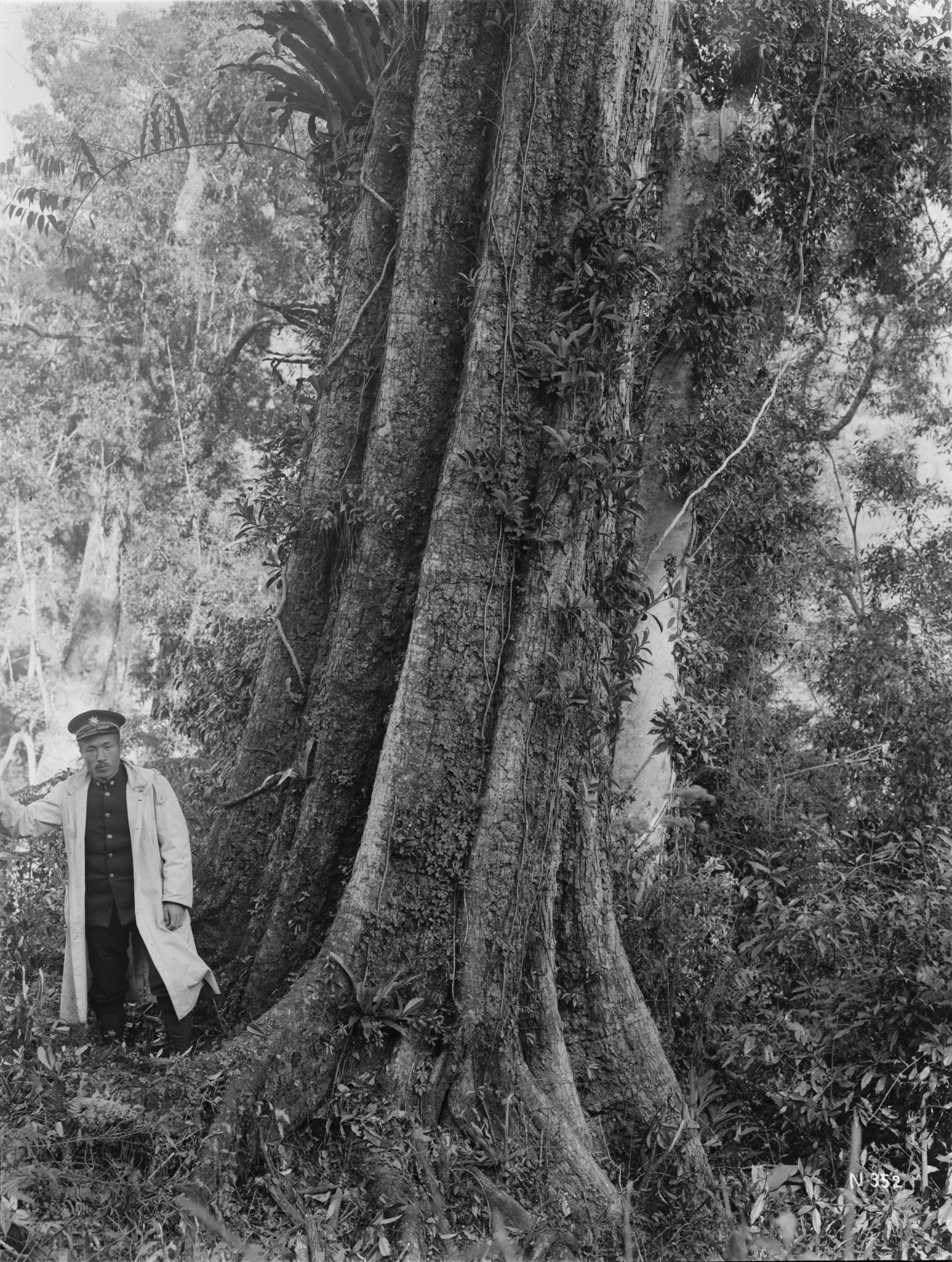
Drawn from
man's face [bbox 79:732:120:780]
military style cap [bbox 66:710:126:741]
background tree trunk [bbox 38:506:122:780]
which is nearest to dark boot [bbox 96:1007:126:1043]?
man's face [bbox 79:732:120:780]

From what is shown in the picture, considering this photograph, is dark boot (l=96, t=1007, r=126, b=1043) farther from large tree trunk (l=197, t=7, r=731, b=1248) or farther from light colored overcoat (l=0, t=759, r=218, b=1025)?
large tree trunk (l=197, t=7, r=731, b=1248)

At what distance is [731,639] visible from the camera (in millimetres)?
11641

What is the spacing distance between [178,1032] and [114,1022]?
407 millimetres

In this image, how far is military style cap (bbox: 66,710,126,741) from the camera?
4.72 m

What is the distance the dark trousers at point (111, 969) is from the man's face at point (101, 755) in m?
0.59

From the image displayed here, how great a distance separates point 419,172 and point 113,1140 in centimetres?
385

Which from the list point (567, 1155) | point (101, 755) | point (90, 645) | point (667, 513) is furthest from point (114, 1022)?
point (90, 645)

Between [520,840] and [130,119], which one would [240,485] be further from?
[520,840]

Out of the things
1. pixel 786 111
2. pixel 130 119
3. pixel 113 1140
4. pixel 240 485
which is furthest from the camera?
pixel 130 119

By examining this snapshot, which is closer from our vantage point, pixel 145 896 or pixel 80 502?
pixel 145 896

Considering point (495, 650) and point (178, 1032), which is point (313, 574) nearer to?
point (495, 650)

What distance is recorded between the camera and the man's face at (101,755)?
4.72m

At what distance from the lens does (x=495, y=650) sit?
4328 millimetres

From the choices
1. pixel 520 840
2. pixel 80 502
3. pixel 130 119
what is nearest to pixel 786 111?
pixel 520 840
